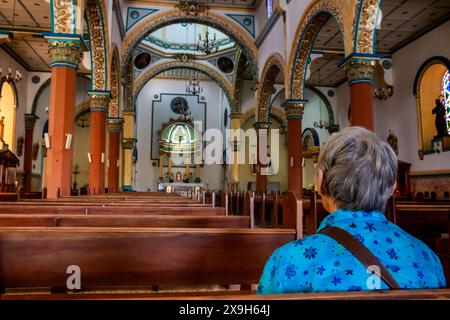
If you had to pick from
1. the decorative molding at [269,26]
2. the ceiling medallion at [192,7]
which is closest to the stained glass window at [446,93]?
the decorative molding at [269,26]

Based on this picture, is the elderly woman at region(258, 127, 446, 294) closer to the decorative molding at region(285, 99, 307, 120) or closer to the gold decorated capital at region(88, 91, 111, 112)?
the decorative molding at region(285, 99, 307, 120)

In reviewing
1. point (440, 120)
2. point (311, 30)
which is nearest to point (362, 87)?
point (311, 30)

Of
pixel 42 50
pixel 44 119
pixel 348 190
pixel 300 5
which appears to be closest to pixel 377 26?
pixel 300 5

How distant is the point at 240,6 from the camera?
1664 cm

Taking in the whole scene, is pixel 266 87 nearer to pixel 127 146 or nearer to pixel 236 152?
pixel 236 152

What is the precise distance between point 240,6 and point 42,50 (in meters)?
8.87

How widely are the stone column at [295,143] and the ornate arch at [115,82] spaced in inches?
260

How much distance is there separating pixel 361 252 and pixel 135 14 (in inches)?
666

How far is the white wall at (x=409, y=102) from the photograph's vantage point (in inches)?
502

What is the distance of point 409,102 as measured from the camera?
14.4m

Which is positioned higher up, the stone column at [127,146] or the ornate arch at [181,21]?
the ornate arch at [181,21]

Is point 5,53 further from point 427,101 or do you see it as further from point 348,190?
point 348,190

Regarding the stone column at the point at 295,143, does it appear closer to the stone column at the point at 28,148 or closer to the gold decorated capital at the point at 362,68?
the gold decorated capital at the point at 362,68

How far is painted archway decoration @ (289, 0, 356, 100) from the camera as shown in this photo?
27.1 feet
